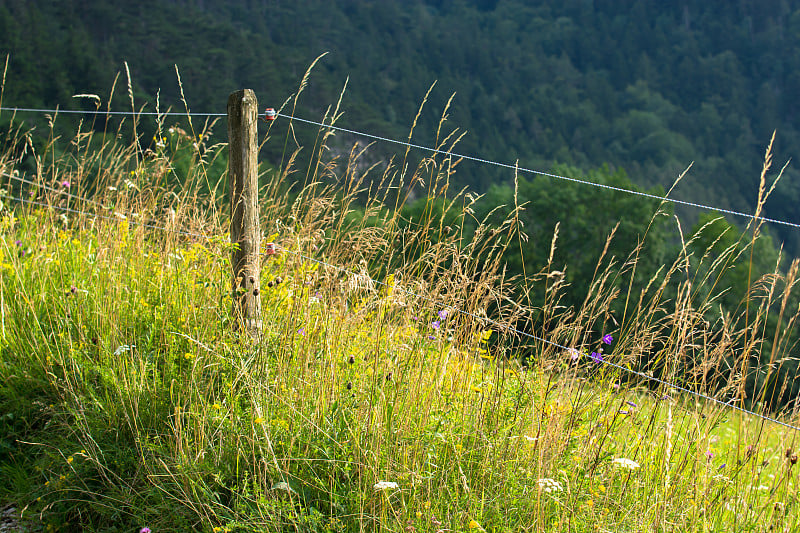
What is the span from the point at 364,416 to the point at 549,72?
98.1m

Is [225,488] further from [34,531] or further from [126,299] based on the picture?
[126,299]

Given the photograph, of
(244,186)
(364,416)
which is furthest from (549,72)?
(364,416)

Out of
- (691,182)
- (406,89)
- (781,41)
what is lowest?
(691,182)

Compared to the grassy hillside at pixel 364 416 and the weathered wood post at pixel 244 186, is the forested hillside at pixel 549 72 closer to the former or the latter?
the weathered wood post at pixel 244 186

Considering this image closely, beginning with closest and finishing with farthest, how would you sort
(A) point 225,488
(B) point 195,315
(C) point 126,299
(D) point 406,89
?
(A) point 225,488 → (B) point 195,315 → (C) point 126,299 → (D) point 406,89

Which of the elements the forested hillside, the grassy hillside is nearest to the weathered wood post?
the grassy hillside

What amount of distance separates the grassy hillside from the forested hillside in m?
50.1

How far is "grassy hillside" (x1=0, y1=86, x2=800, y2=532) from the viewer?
1.93m

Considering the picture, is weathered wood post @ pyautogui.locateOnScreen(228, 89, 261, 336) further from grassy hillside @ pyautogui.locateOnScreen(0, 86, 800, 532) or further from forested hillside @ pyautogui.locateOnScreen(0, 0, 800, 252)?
Answer: forested hillside @ pyautogui.locateOnScreen(0, 0, 800, 252)

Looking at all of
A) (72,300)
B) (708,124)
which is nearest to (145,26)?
(72,300)

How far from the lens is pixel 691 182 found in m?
77.7

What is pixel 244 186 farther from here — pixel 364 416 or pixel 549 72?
pixel 549 72

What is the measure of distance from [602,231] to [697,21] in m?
86.4

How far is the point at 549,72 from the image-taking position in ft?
307
